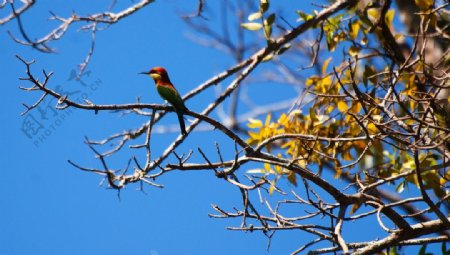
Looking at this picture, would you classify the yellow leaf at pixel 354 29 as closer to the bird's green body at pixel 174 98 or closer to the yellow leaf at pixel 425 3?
the yellow leaf at pixel 425 3

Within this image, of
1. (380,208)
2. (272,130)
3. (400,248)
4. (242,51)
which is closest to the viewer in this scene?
(380,208)

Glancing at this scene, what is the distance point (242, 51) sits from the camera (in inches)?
282

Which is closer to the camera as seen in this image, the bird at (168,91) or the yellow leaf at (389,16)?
the bird at (168,91)

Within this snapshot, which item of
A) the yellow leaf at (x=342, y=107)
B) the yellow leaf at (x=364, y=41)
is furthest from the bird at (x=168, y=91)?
the yellow leaf at (x=364, y=41)

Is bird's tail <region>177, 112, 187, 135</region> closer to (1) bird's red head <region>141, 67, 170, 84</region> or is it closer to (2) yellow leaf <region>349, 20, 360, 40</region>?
(1) bird's red head <region>141, 67, 170, 84</region>

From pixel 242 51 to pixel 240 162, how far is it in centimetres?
408

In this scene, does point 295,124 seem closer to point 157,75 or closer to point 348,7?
point 348,7

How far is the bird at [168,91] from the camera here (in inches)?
163

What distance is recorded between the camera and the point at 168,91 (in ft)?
14.8

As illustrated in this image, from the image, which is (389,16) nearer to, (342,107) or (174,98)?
(342,107)

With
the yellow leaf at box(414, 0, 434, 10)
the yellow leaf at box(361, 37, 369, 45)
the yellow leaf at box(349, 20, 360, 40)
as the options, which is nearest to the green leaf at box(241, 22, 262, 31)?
the yellow leaf at box(349, 20, 360, 40)

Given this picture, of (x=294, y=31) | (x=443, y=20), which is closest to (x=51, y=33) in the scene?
(x=294, y=31)

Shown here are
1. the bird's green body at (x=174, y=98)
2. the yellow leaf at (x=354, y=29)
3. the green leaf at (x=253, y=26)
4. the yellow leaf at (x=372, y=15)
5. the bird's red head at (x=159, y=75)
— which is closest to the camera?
the bird's green body at (x=174, y=98)

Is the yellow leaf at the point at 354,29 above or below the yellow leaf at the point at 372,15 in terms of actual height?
below
